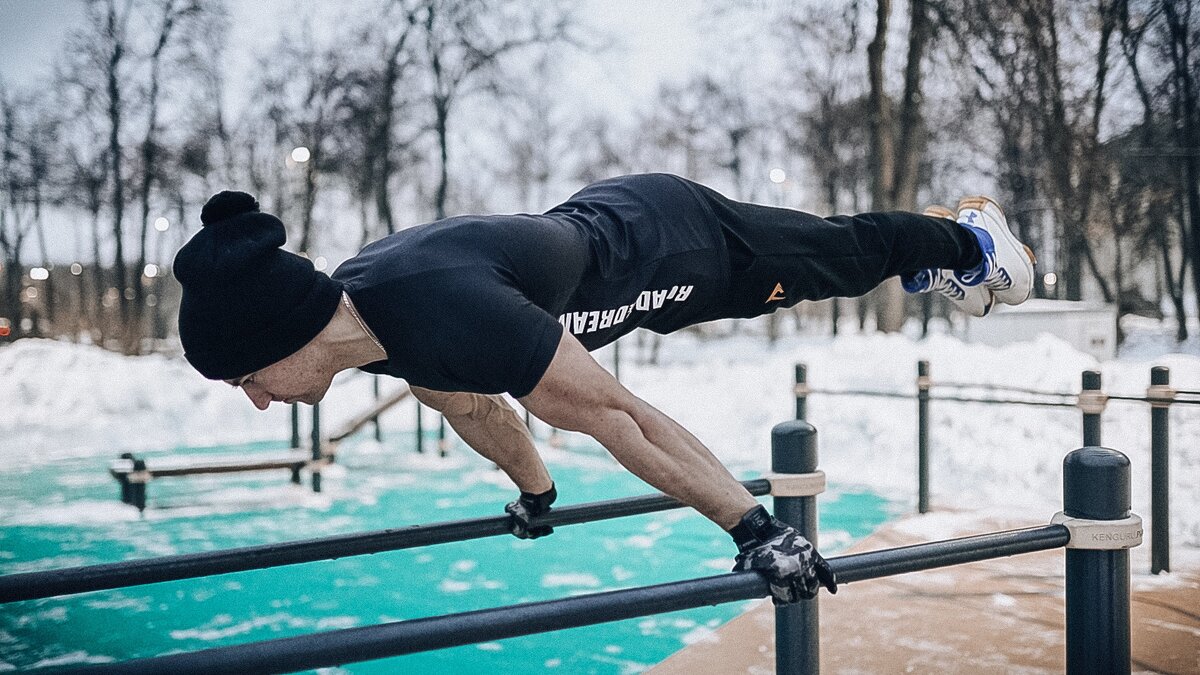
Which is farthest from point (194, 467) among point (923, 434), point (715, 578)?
point (715, 578)

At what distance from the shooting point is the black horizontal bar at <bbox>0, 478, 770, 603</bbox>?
1.46 meters

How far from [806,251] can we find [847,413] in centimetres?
627

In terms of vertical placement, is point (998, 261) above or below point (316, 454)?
above

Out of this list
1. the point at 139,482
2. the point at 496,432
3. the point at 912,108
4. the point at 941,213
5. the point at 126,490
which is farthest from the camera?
the point at 912,108

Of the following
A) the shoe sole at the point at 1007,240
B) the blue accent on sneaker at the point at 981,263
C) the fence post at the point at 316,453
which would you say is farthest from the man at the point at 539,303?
the fence post at the point at 316,453

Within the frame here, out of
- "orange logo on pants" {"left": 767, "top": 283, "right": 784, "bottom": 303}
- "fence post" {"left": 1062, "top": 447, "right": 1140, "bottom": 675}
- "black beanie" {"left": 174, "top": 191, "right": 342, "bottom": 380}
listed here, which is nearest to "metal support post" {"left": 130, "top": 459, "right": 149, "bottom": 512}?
"black beanie" {"left": 174, "top": 191, "right": 342, "bottom": 380}

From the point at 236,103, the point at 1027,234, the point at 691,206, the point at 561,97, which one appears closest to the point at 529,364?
the point at 691,206

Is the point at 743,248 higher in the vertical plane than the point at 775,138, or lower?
lower

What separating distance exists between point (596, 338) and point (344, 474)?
6.33 m

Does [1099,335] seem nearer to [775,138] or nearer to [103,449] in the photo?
[103,449]

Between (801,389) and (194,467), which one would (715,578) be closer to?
(801,389)

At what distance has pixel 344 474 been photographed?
7.79 meters

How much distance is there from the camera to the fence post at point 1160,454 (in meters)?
3.97

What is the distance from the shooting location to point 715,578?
128 centimetres
